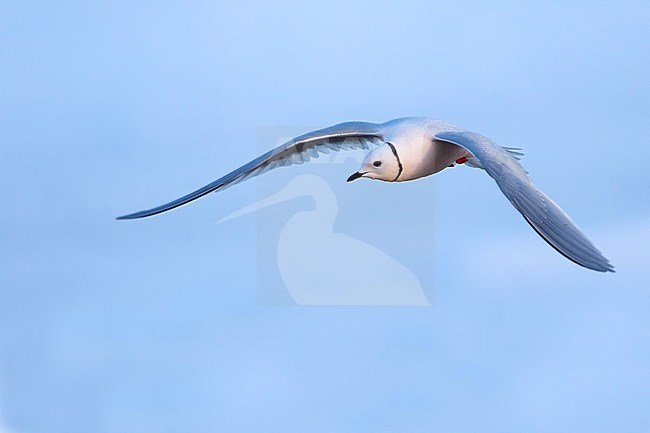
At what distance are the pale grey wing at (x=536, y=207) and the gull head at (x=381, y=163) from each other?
27cm

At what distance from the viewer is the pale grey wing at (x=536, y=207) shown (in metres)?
3.07

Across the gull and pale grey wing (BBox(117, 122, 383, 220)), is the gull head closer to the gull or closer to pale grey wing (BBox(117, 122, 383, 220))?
the gull

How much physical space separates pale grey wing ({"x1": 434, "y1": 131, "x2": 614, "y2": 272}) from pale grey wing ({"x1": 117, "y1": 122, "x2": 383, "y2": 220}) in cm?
58

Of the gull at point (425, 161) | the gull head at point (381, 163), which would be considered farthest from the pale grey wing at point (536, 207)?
the gull head at point (381, 163)

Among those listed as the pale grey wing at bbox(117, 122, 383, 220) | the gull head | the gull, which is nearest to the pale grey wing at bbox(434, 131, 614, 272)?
the gull

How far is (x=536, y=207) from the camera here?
3.31 m

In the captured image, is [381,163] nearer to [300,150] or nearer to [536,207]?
[300,150]

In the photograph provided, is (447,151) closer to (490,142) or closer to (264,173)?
(490,142)

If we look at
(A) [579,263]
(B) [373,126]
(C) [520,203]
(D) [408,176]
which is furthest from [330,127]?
(A) [579,263]

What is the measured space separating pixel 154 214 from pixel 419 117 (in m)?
1.11

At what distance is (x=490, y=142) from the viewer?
370cm

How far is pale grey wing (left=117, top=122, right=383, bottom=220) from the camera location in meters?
4.23

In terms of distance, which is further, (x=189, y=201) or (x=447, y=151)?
(x=189, y=201)

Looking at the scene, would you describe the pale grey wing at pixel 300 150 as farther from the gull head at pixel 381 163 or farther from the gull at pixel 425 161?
the gull head at pixel 381 163
